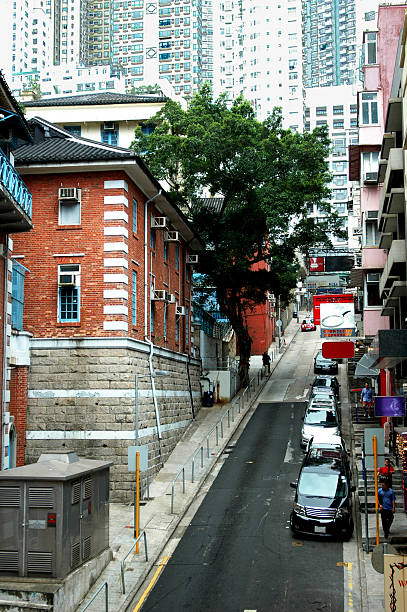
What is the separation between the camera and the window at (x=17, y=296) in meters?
23.5

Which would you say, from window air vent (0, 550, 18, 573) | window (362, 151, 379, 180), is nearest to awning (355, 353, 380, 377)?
window (362, 151, 379, 180)

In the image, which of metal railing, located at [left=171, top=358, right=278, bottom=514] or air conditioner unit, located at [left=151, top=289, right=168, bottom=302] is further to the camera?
air conditioner unit, located at [left=151, top=289, right=168, bottom=302]

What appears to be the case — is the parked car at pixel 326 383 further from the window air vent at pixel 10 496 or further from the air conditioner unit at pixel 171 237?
the window air vent at pixel 10 496

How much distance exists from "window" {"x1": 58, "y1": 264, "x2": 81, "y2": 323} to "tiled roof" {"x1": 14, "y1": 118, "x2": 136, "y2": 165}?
12.7 feet

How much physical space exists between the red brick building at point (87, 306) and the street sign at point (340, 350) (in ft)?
30.5

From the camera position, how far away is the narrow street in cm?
1623

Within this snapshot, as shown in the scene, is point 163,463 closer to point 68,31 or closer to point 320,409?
point 320,409

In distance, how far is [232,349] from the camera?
58.5 meters

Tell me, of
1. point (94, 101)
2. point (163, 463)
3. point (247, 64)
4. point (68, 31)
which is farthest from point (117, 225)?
point (68, 31)

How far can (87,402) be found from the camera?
25000mm

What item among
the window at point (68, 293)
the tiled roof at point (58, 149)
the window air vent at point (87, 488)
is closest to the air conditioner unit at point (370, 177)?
the tiled roof at point (58, 149)

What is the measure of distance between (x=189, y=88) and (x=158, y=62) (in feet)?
33.8

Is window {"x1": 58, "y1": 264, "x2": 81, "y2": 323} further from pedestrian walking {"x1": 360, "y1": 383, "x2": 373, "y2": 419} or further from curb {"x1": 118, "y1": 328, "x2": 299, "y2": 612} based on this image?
pedestrian walking {"x1": 360, "y1": 383, "x2": 373, "y2": 419}

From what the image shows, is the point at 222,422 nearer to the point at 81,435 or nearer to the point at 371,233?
the point at 371,233
